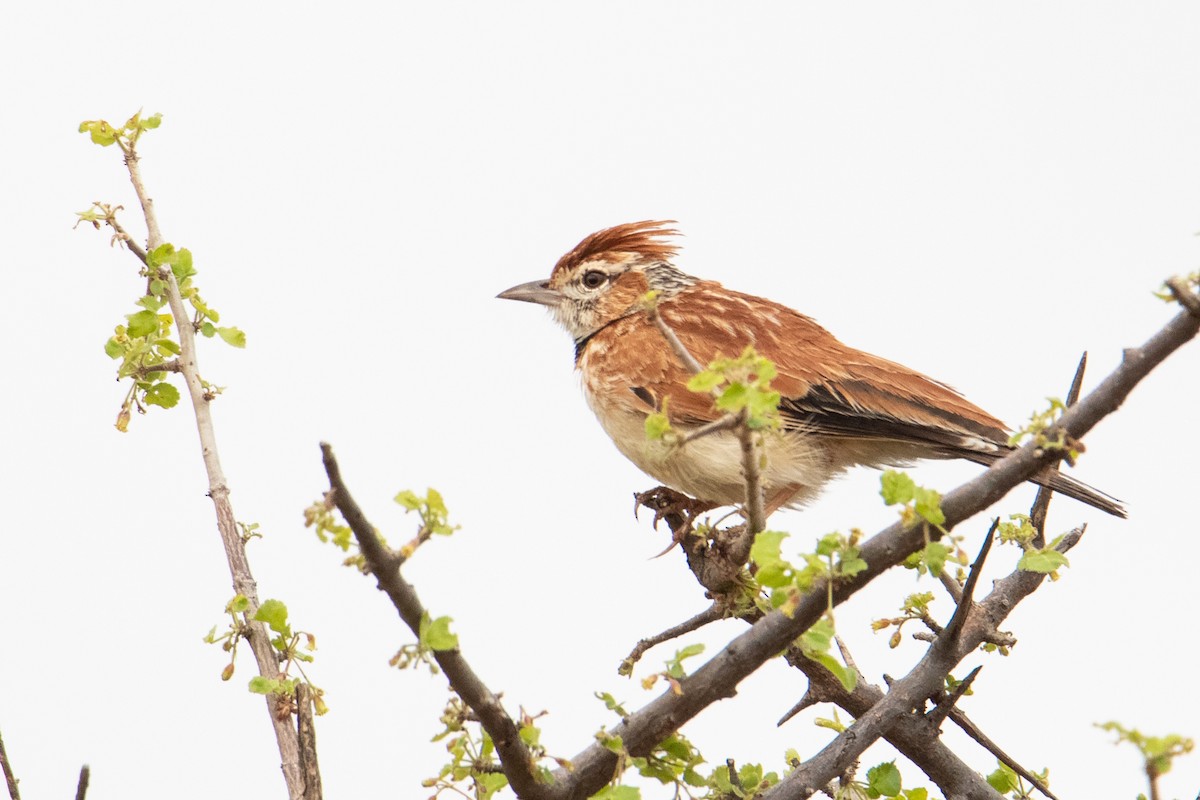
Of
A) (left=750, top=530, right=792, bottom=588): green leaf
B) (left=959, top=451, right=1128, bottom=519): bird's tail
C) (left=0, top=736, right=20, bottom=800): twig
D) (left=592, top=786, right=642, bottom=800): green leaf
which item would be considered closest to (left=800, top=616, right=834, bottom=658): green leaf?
(left=750, top=530, right=792, bottom=588): green leaf

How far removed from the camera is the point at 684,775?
3375 mm

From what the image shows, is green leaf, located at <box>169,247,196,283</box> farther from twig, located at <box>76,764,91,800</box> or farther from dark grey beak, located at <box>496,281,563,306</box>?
dark grey beak, located at <box>496,281,563,306</box>

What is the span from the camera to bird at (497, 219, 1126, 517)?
17.3 ft

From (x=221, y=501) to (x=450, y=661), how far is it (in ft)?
3.52

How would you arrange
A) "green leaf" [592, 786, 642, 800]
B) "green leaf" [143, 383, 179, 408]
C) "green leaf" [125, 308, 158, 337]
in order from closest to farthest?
1. "green leaf" [592, 786, 642, 800]
2. "green leaf" [125, 308, 158, 337]
3. "green leaf" [143, 383, 179, 408]

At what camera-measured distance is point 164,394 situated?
392 centimetres

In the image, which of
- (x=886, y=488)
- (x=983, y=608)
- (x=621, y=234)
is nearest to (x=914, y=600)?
(x=983, y=608)

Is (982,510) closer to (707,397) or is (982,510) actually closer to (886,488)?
(886,488)

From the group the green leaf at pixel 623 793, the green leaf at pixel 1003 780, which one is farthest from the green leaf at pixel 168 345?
the green leaf at pixel 1003 780

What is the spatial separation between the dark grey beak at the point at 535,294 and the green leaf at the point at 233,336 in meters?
3.63

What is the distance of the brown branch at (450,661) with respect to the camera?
8.13 feet

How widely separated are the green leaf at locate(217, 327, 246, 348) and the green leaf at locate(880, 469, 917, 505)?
6.62ft

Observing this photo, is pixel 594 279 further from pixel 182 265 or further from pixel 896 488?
pixel 896 488

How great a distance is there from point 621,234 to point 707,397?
1963 millimetres
